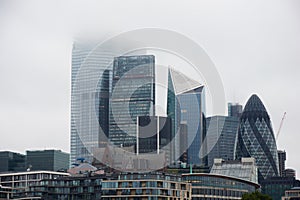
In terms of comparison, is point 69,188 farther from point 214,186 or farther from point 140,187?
point 214,186

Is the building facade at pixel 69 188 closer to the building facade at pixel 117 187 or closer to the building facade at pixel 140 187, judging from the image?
the building facade at pixel 117 187

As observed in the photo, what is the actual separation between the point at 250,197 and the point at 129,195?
29757 mm

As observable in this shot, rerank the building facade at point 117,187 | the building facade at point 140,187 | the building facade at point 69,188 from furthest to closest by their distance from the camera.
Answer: the building facade at point 69,188, the building facade at point 117,187, the building facade at point 140,187

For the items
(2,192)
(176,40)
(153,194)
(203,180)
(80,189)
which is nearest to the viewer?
(176,40)

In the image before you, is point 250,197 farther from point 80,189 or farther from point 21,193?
point 21,193

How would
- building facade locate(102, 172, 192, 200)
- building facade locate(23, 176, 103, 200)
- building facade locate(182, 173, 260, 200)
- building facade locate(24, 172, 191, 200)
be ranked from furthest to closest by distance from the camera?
building facade locate(182, 173, 260, 200)
building facade locate(23, 176, 103, 200)
building facade locate(24, 172, 191, 200)
building facade locate(102, 172, 192, 200)

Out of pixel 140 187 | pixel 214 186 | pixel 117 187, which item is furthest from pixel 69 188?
pixel 214 186

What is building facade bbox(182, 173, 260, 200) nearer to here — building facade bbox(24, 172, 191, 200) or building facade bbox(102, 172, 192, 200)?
building facade bbox(24, 172, 191, 200)

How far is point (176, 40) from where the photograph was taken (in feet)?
446

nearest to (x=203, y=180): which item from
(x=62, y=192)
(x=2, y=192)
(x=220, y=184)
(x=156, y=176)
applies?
(x=220, y=184)

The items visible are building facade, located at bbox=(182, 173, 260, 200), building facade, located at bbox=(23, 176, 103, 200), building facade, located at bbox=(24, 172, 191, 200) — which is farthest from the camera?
building facade, located at bbox=(182, 173, 260, 200)

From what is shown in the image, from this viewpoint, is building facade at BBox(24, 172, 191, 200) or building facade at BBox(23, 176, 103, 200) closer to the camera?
building facade at BBox(24, 172, 191, 200)

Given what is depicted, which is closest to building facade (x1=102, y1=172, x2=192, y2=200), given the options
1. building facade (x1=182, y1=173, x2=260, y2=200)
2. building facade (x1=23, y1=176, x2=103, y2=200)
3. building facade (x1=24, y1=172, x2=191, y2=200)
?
building facade (x1=24, y1=172, x2=191, y2=200)

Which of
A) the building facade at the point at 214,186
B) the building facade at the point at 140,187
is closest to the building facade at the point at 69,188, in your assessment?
the building facade at the point at 140,187
